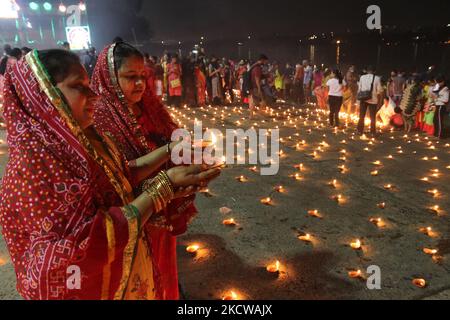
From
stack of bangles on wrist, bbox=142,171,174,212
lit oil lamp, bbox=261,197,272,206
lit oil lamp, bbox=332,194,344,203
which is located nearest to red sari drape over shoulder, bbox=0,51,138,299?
stack of bangles on wrist, bbox=142,171,174,212

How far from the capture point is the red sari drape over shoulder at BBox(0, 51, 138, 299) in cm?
124

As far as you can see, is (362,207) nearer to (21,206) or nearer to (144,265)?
(144,265)

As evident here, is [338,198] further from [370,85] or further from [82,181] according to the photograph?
[370,85]

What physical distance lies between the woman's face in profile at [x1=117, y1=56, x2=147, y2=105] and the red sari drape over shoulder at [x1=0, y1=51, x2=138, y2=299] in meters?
0.74

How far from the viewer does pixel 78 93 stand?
1396 mm

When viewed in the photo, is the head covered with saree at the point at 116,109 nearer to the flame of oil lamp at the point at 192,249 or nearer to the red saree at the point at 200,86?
the flame of oil lamp at the point at 192,249

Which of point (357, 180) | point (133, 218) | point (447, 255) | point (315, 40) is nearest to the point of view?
point (133, 218)

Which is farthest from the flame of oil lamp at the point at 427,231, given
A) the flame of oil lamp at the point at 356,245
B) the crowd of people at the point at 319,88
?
the crowd of people at the point at 319,88

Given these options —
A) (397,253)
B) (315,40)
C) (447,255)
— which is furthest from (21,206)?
(315,40)

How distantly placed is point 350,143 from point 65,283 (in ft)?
26.5

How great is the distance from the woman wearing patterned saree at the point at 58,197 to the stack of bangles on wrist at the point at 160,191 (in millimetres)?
29

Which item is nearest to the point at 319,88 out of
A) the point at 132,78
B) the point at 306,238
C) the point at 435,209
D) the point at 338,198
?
the point at 338,198

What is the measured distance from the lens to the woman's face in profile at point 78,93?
4.50 ft
